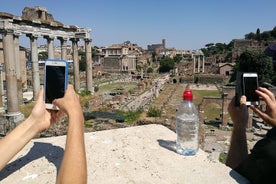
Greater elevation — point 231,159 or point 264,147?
point 264,147

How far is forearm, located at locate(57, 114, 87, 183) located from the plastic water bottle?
3.97 ft

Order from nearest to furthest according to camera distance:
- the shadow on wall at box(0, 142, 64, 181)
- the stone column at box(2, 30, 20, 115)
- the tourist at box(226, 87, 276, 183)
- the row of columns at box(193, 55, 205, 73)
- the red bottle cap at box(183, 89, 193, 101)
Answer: the tourist at box(226, 87, 276, 183) < the shadow on wall at box(0, 142, 64, 181) < the red bottle cap at box(183, 89, 193, 101) < the stone column at box(2, 30, 20, 115) < the row of columns at box(193, 55, 205, 73)

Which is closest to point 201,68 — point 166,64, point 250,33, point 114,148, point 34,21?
point 166,64

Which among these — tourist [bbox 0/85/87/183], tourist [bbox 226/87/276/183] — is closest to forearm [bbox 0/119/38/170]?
tourist [bbox 0/85/87/183]

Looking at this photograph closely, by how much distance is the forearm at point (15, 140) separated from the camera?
189 centimetres

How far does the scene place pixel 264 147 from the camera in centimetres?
185

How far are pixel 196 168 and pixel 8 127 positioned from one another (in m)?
12.7

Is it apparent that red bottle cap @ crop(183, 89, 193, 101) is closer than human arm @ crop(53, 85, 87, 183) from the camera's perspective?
No

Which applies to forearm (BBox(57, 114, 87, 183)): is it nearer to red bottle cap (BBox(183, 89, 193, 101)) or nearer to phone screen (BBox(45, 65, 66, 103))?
phone screen (BBox(45, 65, 66, 103))

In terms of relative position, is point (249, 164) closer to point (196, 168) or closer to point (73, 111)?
point (196, 168)

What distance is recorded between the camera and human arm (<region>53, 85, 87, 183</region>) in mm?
1456

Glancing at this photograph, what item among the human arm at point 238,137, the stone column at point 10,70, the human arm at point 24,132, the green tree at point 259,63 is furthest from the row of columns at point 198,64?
the human arm at point 24,132

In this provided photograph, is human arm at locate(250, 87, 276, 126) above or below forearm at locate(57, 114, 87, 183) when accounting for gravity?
above

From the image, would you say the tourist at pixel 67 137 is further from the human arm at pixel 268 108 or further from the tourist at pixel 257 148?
the human arm at pixel 268 108
